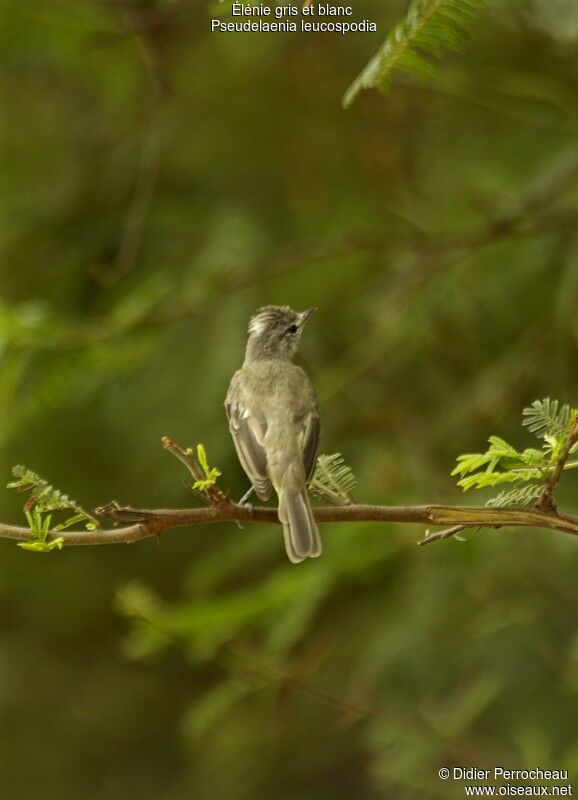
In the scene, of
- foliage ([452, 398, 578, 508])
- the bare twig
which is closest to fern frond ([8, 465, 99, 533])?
foliage ([452, 398, 578, 508])

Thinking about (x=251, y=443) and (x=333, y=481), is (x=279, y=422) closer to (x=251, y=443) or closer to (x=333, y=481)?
(x=251, y=443)

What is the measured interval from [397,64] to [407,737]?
3.38 meters

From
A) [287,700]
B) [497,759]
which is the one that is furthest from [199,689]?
[497,759]

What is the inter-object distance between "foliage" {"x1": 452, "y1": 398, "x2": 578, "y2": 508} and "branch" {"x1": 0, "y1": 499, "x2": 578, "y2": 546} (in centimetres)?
5

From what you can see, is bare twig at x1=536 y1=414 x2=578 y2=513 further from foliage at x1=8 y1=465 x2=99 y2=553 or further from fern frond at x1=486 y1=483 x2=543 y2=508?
foliage at x1=8 y1=465 x2=99 y2=553

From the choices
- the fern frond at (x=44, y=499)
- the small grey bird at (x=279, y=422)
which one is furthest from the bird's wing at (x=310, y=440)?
the fern frond at (x=44, y=499)

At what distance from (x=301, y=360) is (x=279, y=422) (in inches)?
77.1

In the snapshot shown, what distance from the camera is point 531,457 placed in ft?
6.75

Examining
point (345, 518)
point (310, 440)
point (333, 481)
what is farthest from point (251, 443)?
point (345, 518)

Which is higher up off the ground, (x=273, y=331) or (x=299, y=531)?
(x=273, y=331)

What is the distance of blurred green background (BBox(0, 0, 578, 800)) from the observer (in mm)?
4598

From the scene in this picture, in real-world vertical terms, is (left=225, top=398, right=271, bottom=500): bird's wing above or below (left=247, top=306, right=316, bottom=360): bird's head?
below

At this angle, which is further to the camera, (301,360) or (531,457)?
(301,360)

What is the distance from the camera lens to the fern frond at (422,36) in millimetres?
2014
